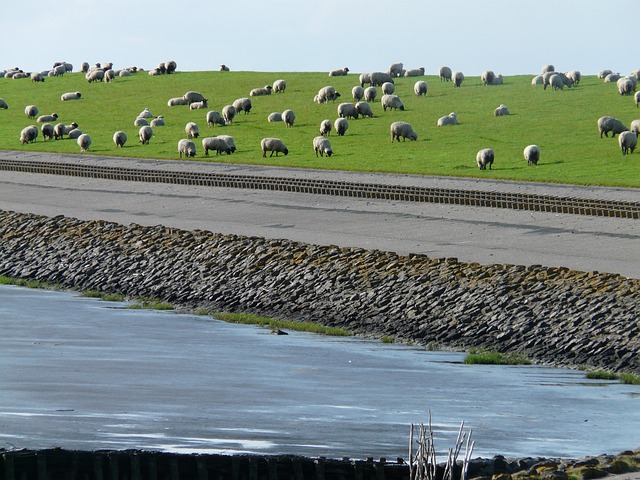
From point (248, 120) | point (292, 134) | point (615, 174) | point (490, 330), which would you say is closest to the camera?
point (490, 330)

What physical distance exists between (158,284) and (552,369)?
1676cm

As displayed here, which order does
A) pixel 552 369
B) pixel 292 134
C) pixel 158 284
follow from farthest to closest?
pixel 292 134 → pixel 158 284 → pixel 552 369

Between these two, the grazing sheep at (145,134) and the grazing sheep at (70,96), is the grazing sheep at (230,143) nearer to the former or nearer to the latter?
the grazing sheep at (145,134)

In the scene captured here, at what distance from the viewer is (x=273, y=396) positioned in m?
24.4

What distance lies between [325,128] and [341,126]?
104cm

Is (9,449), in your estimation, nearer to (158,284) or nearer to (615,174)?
(158,284)

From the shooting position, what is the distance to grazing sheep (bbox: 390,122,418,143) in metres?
83.8

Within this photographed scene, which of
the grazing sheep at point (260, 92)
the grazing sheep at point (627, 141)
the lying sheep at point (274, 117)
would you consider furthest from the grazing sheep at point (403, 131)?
the grazing sheep at point (260, 92)

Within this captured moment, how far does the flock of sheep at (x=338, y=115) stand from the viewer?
78.9 m

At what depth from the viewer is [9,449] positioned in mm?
17719

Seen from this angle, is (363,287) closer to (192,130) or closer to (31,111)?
A: (192,130)

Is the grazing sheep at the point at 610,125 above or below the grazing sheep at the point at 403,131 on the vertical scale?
above

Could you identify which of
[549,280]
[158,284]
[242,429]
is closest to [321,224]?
[158,284]

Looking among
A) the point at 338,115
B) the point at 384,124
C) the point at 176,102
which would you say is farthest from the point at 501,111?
the point at 176,102
